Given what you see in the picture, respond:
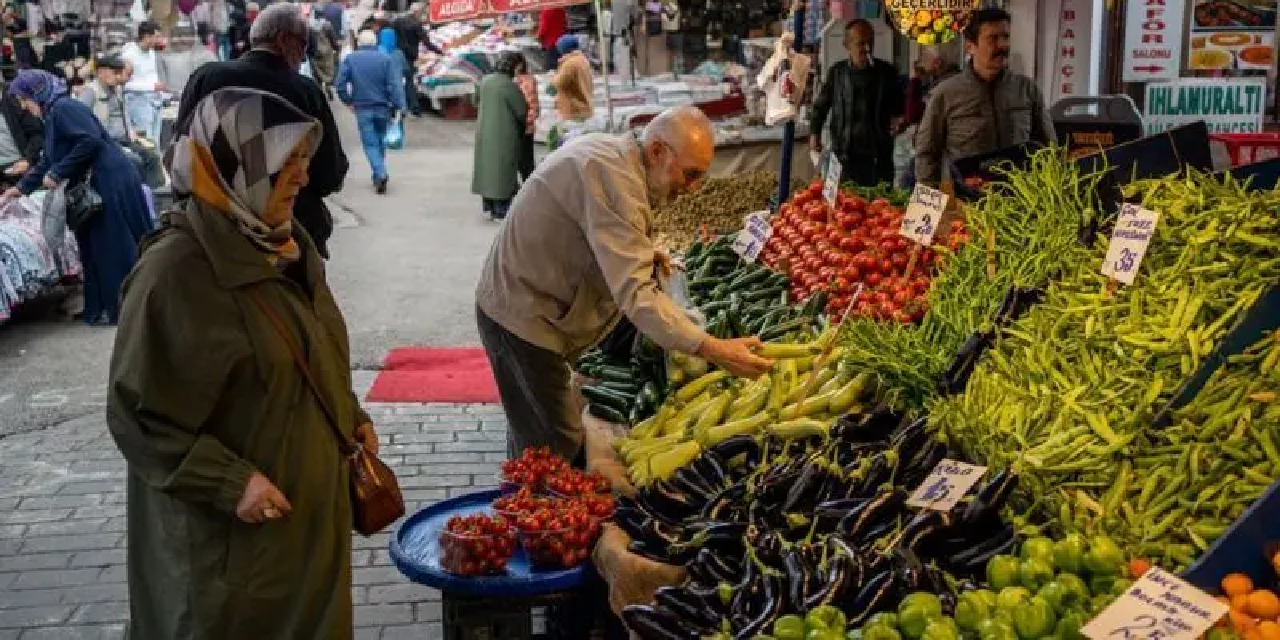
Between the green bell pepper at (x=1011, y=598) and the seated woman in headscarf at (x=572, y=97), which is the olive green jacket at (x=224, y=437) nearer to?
the green bell pepper at (x=1011, y=598)

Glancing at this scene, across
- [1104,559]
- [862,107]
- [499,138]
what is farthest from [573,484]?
[499,138]

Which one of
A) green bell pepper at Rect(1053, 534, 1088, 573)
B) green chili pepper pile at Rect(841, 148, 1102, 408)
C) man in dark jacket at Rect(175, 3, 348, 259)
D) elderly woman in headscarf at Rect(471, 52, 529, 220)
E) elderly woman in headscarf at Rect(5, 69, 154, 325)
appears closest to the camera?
green bell pepper at Rect(1053, 534, 1088, 573)

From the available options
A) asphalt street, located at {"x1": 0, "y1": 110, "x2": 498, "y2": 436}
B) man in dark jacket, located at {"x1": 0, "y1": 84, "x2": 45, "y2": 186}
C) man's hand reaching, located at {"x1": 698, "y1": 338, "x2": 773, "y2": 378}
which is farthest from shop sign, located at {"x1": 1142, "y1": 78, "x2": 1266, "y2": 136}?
man in dark jacket, located at {"x1": 0, "y1": 84, "x2": 45, "y2": 186}

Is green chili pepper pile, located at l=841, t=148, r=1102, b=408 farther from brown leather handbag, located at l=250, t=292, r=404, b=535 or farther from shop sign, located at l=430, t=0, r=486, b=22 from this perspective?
shop sign, located at l=430, t=0, r=486, b=22

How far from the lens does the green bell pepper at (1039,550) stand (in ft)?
10.7

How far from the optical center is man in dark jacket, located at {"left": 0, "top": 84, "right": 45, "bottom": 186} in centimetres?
1229

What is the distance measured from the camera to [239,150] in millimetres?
3303

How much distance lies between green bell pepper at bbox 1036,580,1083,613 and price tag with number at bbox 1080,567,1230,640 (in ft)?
0.90

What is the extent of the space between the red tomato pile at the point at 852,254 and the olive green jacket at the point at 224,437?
2634mm

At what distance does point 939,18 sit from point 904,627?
651 centimetres

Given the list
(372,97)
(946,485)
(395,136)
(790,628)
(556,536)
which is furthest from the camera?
(395,136)

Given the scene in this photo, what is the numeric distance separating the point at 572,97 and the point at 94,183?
584cm

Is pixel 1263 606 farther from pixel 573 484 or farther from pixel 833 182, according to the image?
pixel 833 182

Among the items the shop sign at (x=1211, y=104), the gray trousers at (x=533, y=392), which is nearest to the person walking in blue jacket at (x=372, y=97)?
the shop sign at (x=1211, y=104)
